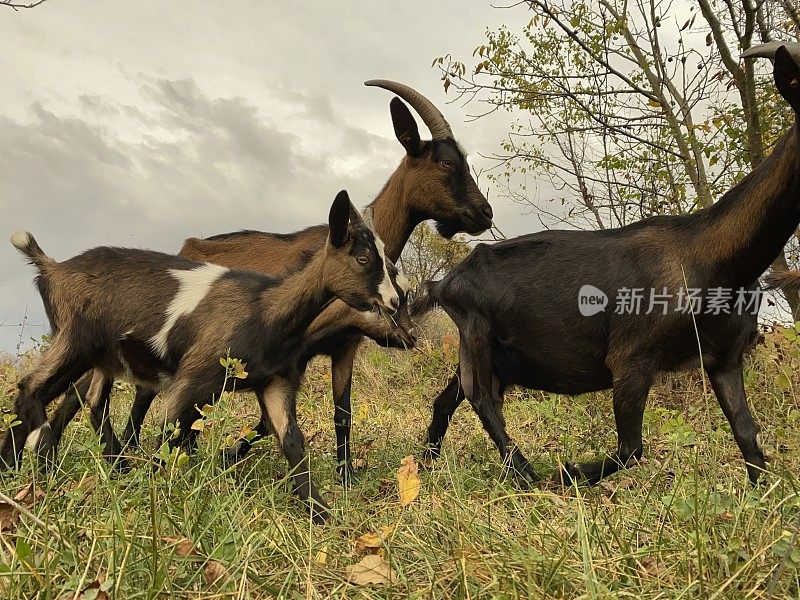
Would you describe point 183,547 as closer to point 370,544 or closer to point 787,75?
point 370,544

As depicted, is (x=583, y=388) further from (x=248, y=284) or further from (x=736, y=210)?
(x=248, y=284)

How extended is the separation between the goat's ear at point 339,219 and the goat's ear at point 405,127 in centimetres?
150

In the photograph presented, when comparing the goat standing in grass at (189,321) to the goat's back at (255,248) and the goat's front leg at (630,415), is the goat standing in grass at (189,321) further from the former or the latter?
the goat's front leg at (630,415)

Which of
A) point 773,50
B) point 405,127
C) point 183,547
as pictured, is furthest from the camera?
point 405,127

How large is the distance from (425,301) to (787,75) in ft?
8.66

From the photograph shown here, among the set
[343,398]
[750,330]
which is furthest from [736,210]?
[343,398]

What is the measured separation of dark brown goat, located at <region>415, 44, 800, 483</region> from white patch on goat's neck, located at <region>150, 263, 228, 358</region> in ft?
4.93

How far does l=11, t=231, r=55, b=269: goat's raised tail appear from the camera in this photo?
4.98 m

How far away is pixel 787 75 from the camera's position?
11.5 ft

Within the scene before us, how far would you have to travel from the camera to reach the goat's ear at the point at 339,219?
4.36 meters

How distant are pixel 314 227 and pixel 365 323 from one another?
4.06 ft

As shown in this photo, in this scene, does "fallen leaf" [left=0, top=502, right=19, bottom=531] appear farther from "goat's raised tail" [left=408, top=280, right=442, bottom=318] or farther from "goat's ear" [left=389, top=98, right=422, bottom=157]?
"goat's ear" [left=389, top=98, right=422, bottom=157]

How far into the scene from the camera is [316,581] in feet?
7.64

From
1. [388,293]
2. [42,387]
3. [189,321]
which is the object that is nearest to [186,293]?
[189,321]
